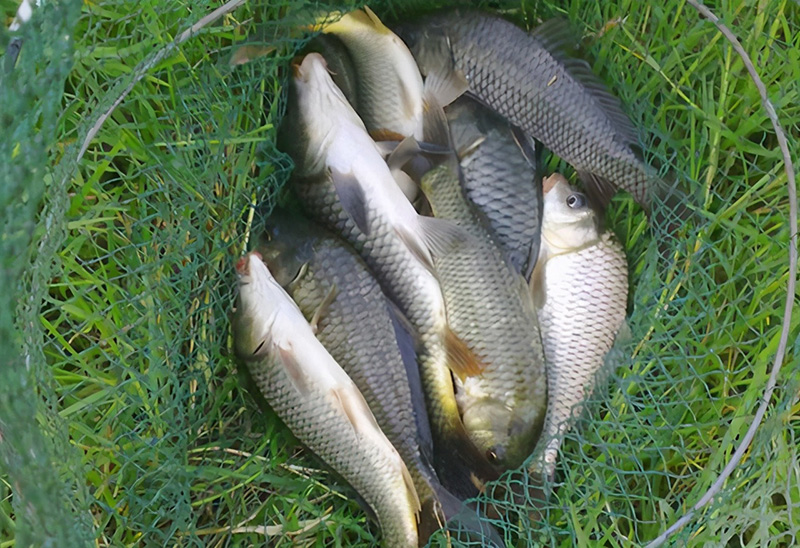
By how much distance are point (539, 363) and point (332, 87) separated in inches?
37.7

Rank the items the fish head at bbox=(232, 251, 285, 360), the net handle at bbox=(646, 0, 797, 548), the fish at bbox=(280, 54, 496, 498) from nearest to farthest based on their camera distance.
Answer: the net handle at bbox=(646, 0, 797, 548) < the fish head at bbox=(232, 251, 285, 360) < the fish at bbox=(280, 54, 496, 498)

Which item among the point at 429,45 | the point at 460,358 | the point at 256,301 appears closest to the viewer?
the point at 256,301

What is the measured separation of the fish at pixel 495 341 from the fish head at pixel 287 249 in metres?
0.37

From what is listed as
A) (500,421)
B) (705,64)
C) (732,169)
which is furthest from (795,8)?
(500,421)

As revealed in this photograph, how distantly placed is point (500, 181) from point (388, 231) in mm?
368

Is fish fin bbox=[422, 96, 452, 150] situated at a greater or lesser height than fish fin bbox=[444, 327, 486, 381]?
greater

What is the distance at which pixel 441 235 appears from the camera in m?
1.90

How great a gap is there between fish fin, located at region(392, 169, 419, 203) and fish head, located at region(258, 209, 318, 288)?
309mm

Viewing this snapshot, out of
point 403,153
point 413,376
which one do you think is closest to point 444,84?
point 403,153

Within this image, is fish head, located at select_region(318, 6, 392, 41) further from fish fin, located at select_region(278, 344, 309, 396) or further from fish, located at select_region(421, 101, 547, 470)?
fish fin, located at select_region(278, 344, 309, 396)

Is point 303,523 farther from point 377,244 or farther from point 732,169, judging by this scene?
point 732,169

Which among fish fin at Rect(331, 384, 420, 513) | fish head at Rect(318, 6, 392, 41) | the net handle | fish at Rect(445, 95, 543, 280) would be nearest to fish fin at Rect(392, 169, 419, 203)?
fish at Rect(445, 95, 543, 280)

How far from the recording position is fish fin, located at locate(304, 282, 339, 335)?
1.82 meters

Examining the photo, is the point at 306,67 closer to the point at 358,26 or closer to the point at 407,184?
the point at 358,26
